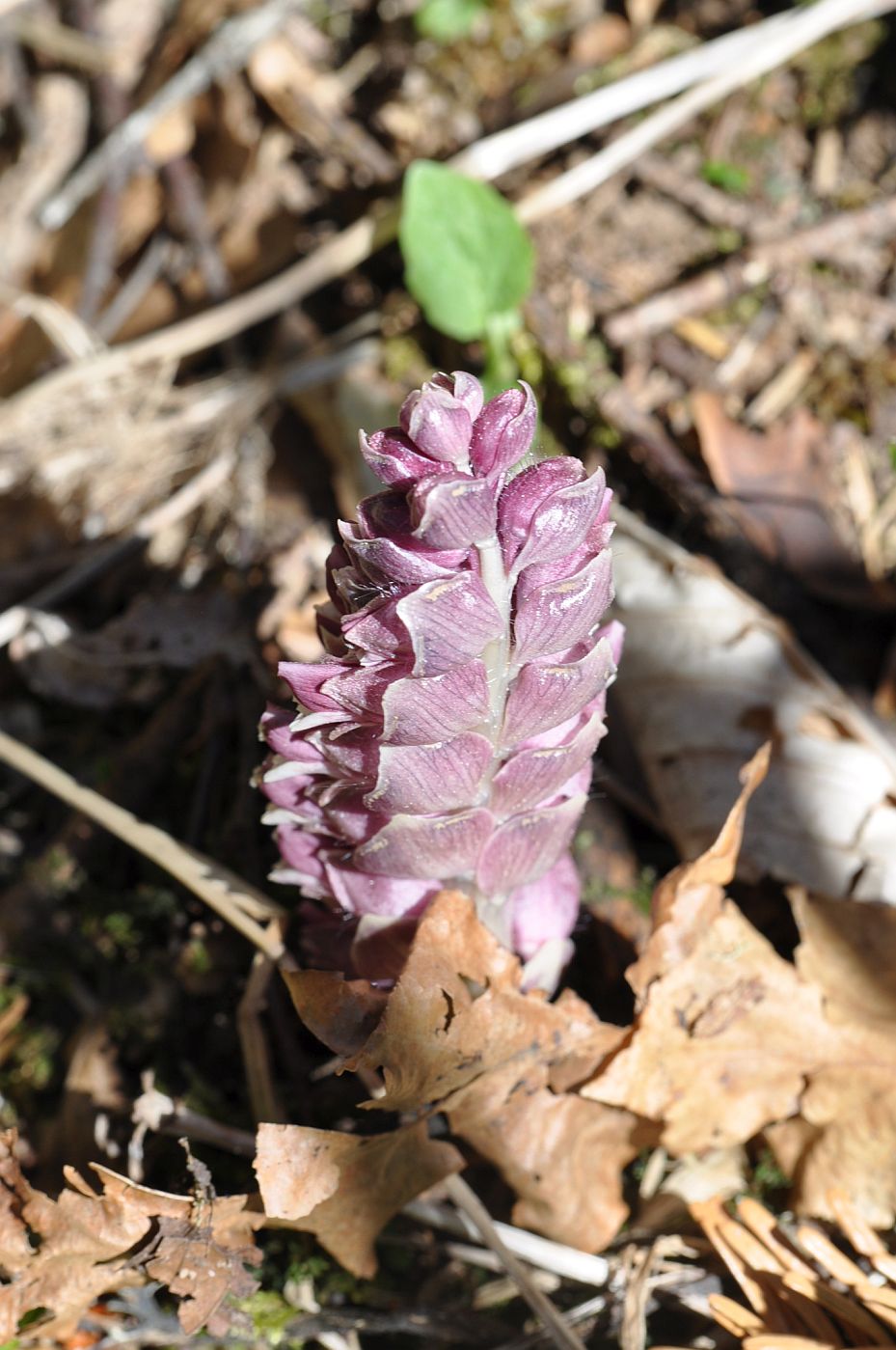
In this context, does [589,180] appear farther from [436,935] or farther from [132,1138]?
[132,1138]

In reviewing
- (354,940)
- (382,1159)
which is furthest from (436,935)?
(382,1159)

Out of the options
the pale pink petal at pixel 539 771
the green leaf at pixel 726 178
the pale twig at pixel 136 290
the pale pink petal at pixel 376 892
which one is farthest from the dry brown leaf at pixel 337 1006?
the pale twig at pixel 136 290

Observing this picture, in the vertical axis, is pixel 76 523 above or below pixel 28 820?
above

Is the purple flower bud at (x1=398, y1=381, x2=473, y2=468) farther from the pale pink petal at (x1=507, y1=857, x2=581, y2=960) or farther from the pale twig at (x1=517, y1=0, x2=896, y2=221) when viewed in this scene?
the pale twig at (x1=517, y1=0, x2=896, y2=221)

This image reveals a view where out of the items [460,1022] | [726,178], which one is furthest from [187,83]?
[460,1022]

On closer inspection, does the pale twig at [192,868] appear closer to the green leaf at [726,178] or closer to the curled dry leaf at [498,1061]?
the curled dry leaf at [498,1061]

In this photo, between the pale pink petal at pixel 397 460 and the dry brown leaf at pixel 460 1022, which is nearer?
the pale pink petal at pixel 397 460

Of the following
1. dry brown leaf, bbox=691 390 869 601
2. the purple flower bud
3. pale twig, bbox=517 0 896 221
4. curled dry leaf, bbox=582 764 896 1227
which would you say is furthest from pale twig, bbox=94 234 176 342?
curled dry leaf, bbox=582 764 896 1227
